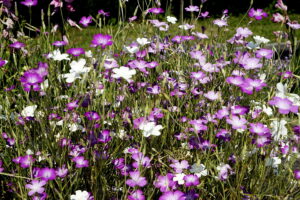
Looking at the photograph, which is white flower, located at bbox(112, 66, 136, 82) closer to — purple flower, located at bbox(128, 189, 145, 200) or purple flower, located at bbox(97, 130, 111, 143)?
purple flower, located at bbox(97, 130, 111, 143)

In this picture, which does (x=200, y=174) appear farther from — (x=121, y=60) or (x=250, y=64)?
(x=121, y=60)

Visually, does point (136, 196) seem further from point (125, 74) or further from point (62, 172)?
point (125, 74)

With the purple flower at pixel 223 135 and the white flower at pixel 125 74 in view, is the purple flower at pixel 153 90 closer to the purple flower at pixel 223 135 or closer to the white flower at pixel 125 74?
the white flower at pixel 125 74

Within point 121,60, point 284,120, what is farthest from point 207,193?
point 121,60

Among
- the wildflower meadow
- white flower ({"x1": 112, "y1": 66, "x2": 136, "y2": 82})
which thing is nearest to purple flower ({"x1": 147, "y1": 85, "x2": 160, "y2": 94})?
the wildflower meadow

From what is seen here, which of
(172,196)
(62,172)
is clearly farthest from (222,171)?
(62,172)

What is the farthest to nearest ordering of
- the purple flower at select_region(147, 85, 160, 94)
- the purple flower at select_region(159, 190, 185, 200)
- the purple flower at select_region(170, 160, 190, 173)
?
1. the purple flower at select_region(147, 85, 160, 94)
2. the purple flower at select_region(170, 160, 190, 173)
3. the purple flower at select_region(159, 190, 185, 200)
